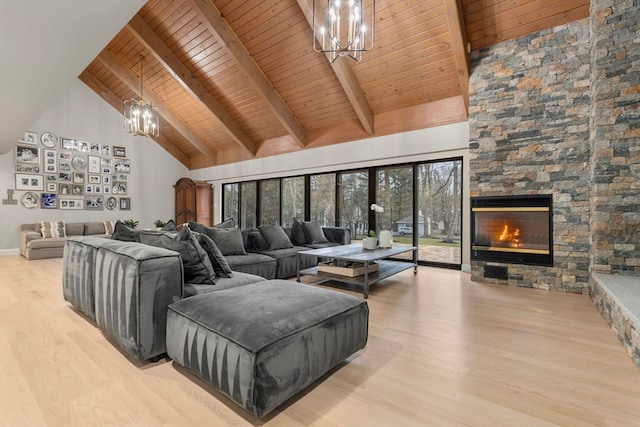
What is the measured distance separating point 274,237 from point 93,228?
5.90 meters

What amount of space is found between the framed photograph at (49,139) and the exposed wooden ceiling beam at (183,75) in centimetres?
383

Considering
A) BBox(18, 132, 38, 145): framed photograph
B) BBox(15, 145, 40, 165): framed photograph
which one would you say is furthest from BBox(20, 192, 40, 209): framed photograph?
BBox(18, 132, 38, 145): framed photograph

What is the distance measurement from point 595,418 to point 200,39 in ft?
23.4

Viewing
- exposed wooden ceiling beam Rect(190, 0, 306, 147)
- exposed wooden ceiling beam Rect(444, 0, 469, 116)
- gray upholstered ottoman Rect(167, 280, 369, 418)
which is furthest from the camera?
exposed wooden ceiling beam Rect(190, 0, 306, 147)

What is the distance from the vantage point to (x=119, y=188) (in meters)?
8.93

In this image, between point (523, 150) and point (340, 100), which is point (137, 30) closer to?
point (340, 100)

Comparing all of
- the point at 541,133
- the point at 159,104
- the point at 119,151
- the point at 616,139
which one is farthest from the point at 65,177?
the point at 616,139

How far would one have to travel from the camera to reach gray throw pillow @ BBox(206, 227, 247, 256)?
13.2 ft

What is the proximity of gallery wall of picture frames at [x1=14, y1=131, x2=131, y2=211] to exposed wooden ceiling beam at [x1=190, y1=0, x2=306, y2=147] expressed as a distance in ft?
17.9

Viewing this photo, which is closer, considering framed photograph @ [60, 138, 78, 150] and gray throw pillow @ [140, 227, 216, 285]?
gray throw pillow @ [140, 227, 216, 285]

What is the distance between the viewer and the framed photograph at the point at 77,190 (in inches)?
318

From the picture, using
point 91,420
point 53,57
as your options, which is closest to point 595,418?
point 91,420

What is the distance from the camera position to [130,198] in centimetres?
916

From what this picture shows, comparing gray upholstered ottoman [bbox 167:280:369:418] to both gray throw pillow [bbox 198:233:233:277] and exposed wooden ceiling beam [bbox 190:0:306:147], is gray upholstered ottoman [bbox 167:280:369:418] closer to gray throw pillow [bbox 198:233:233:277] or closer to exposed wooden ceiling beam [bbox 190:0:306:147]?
gray throw pillow [bbox 198:233:233:277]
